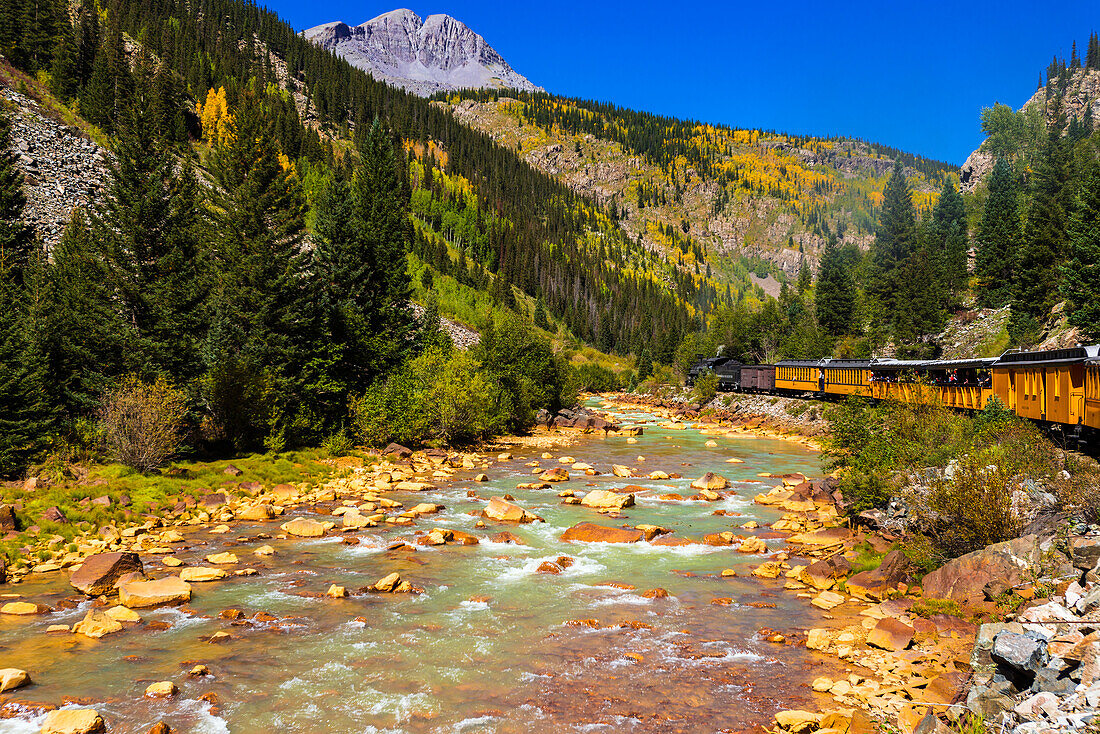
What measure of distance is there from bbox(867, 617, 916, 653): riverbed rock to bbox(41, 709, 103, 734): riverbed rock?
40.3 feet

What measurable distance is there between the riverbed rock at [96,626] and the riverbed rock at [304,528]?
7.17 meters

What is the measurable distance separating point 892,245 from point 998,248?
26.3m

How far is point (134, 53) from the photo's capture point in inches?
3819

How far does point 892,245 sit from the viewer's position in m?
87.9

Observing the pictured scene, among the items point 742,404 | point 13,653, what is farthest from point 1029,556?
point 742,404

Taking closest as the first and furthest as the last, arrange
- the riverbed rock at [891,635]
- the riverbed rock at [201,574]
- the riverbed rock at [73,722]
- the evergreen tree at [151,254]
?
the riverbed rock at [73,722] < the riverbed rock at [891,635] < the riverbed rock at [201,574] < the evergreen tree at [151,254]

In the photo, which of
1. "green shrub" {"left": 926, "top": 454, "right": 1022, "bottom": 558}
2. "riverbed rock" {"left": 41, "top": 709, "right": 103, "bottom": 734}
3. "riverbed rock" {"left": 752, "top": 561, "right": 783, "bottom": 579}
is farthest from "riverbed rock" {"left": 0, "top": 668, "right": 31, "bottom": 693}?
"green shrub" {"left": 926, "top": 454, "right": 1022, "bottom": 558}

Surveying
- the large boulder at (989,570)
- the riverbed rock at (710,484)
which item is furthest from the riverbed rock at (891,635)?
the riverbed rock at (710,484)

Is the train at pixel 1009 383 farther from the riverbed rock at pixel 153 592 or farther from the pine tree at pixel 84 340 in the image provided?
the pine tree at pixel 84 340

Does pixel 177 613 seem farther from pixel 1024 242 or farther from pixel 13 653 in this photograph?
pixel 1024 242

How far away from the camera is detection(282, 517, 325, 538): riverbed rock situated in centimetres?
1850

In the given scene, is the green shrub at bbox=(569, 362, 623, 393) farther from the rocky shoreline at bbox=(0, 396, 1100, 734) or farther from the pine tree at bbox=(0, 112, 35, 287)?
the pine tree at bbox=(0, 112, 35, 287)

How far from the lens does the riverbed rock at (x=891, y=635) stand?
33.6ft

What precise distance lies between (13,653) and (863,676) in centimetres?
1435
